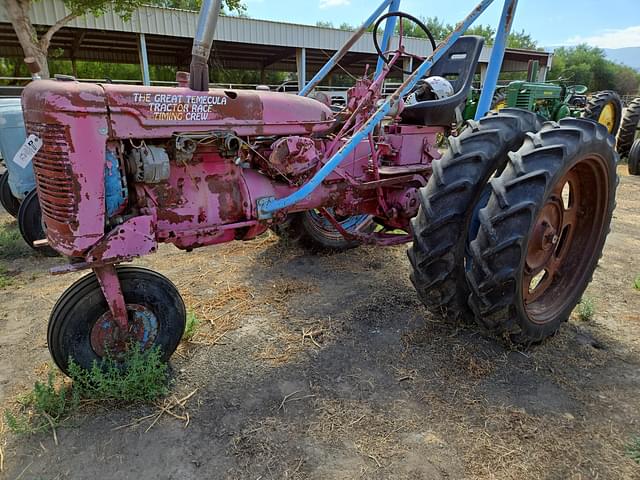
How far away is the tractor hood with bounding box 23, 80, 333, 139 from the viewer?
6.86 ft

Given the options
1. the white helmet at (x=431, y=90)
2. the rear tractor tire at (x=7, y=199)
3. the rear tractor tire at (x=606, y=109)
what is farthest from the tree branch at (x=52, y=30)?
the rear tractor tire at (x=606, y=109)

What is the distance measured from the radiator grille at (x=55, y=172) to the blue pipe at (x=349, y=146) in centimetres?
102

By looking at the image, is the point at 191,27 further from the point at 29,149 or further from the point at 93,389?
the point at 93,389

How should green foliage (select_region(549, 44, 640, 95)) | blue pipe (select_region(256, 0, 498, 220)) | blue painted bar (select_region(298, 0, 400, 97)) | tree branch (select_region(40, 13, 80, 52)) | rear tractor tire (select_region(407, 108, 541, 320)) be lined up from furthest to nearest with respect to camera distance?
1. green foliage (select_region(549, 44, 640, 95))
2. tree branch (select_region(40, 13, 80, 52))
3. blue painted bar (select_region(298, 0, 400, 97))
4. blue pipe (select_region(256, 0, 498, 220))
5. rear tractor tire (select_region(407, 108, 541, 320))

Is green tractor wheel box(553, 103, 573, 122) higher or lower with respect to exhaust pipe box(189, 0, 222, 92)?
lower

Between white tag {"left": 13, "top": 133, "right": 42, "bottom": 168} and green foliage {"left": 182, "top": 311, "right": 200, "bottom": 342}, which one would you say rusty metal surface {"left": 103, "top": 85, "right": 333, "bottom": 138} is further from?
green foliage {"left": 182, "top": 311, "right": 200, "bottom": 342}

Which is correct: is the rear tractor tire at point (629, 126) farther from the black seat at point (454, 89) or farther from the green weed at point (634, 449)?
the green weed at point (634, 449)

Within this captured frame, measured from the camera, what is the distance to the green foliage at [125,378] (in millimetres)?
2281

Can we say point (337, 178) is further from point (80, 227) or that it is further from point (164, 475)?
point (164, 475)

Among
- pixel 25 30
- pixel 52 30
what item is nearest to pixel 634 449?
pixel 25 30

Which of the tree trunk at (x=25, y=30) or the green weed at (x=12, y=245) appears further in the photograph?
the tree trunk at (x=25, y=30)

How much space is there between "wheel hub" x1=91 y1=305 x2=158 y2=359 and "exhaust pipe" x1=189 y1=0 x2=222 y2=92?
1.24m

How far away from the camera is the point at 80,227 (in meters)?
2.21

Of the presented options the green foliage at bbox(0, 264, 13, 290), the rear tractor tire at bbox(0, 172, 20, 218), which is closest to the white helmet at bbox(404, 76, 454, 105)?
the green foliage at bbox(0, 264, 13, 290)
